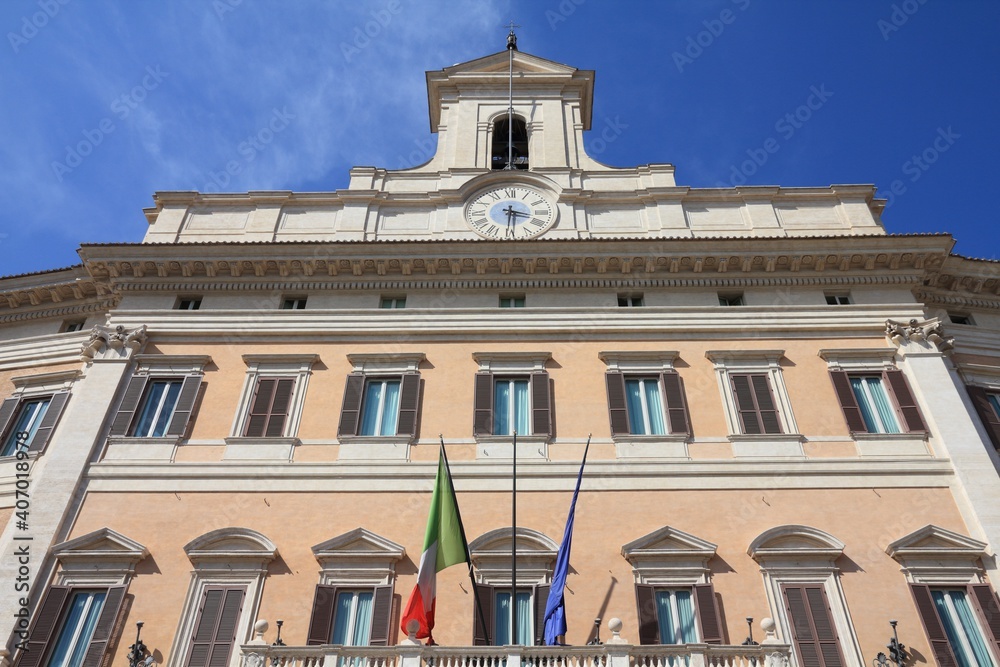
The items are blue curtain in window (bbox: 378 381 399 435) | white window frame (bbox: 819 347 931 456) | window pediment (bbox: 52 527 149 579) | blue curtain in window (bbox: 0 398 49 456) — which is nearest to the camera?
window pediment (bbox: 52 527 149 579)

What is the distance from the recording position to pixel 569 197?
2028 cm

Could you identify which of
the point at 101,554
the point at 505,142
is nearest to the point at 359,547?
the point at 101,554

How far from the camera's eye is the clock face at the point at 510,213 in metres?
19.7

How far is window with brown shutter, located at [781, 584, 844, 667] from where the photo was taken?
43.7ft

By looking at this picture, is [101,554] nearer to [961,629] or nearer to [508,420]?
[508,420]

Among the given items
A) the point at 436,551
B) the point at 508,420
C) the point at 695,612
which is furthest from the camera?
the point at 508,420

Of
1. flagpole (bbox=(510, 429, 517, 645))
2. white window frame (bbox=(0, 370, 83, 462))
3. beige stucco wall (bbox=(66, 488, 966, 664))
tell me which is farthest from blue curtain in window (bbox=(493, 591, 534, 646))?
white window frame (bbox=(0, 370, 83, 462))

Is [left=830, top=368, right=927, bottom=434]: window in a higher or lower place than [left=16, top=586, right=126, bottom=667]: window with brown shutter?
higher

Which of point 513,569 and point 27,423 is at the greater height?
point 27,423

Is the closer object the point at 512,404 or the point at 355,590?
the point at 355,590

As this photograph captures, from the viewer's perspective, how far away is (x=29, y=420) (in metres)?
17.7

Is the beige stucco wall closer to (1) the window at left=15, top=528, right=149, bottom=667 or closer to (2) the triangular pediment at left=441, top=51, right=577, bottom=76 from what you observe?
(1) the window at left=15, top=528, right=149, bottom=667

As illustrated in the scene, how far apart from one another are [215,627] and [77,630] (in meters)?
2.19

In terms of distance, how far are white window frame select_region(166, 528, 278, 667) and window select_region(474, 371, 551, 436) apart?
428 centimetres
